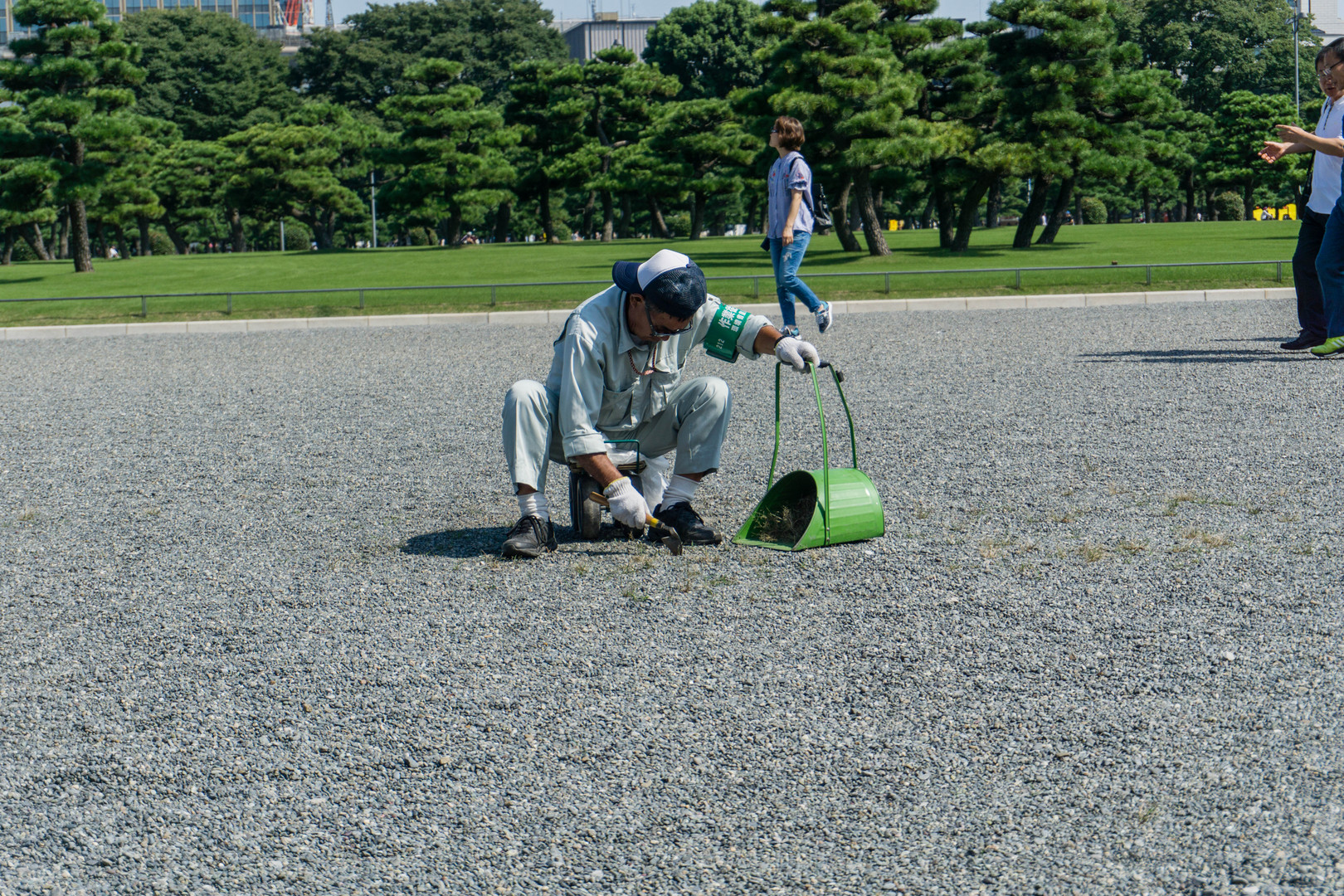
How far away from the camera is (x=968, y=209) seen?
26125 mm

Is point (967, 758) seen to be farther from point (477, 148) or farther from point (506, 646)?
point (477, 148)

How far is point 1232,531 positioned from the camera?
169 inches

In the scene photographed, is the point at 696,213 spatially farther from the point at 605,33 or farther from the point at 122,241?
the point at 605,33

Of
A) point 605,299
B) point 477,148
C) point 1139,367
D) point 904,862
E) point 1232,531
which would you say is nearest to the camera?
point 904,862

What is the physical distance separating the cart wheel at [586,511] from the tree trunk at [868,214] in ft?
65.9

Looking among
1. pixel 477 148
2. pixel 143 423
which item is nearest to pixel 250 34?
pixel 477 148

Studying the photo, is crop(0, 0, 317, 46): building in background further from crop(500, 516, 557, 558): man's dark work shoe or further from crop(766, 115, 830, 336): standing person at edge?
crop(500, 516, 557, 558): man's dark work shoe

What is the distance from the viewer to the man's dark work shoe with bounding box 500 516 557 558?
13.7 ft

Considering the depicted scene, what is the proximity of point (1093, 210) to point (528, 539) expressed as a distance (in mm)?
55493

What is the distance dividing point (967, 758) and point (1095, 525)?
2177mm

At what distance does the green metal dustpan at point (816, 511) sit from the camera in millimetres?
4191

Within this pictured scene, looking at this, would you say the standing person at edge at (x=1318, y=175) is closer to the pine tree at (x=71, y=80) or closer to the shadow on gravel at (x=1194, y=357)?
the shadow on gravel at (x=1194, y=357)

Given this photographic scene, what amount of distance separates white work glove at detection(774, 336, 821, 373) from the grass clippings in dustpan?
1.87 feet

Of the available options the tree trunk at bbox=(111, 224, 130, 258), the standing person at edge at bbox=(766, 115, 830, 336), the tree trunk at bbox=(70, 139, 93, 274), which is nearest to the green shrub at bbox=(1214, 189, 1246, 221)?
the tree trunk at bbox=(70, 139, 93, 274)
